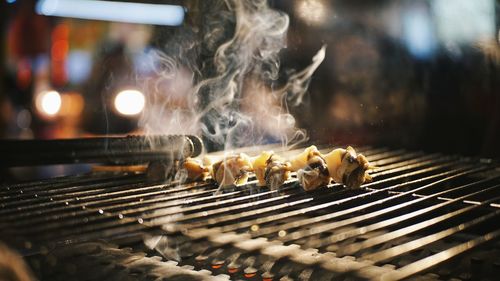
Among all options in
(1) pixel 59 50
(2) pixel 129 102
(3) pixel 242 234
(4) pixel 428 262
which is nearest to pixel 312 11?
(3) pixel 242 234

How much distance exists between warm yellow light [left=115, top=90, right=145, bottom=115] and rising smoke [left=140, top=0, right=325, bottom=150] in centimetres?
589

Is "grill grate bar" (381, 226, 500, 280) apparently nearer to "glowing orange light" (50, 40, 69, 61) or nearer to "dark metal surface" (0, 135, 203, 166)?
"dark metal surface" (0, 135, 203, 166)

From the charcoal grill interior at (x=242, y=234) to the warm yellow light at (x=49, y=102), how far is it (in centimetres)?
1138

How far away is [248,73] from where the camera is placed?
6016 millimetres

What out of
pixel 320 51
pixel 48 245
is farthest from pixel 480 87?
pixel 48 245

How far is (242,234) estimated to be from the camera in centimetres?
193

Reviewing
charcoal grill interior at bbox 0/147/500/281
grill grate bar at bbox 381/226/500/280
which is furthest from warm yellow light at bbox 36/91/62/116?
grill grate bar at bbox 381/226/500/280

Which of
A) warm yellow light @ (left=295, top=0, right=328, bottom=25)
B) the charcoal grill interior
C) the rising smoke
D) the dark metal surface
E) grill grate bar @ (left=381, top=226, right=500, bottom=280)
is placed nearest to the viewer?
grill grate bar @ (left=381, top=226, right=500, bottom=280)

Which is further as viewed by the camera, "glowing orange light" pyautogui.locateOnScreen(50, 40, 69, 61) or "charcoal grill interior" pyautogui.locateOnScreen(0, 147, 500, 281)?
"glowing orange light" pyautogui.locateOnScreen(50, 40, 69, 61)

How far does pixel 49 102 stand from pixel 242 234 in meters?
13.3

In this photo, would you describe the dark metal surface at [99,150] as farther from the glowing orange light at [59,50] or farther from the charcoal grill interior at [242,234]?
the glowing orange light at [59,50]

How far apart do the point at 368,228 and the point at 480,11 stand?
10.4 ft

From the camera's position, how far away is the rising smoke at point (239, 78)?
5751 mm

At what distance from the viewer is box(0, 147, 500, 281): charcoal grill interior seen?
1.71 m
